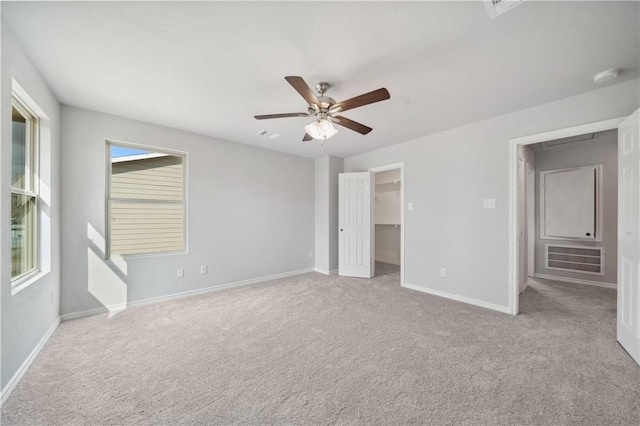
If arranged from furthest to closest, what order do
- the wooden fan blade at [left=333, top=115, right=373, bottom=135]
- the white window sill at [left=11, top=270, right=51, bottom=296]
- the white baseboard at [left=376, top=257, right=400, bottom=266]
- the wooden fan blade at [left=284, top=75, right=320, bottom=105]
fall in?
the white baseboard at [left=376, top=257, right=400, bottom=266] < the wooden fan blade at [left=333, top=115, right=373, bottom=135] < the white window sill at [left=11, top=270, right=51, bottom=296] < the wooden fan blade at [left=284, top=75, right=320, bottom=105]

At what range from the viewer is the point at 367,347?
2.22 m

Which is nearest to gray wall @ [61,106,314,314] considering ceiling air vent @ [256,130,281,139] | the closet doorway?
ceiling air vent @ [256,130,281,139]

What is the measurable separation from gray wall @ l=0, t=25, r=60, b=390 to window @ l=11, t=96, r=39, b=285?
0.30 ft

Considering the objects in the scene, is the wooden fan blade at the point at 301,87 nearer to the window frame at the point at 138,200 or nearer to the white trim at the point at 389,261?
the window frame at the point at 138,200

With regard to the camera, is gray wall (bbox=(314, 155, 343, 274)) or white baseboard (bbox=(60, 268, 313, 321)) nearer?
white baseboard (bbox=(60, 268, 313, 321))

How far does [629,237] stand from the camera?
81.5 inches

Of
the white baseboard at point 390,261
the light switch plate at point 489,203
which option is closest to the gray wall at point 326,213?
the white baseboard at point 390,261

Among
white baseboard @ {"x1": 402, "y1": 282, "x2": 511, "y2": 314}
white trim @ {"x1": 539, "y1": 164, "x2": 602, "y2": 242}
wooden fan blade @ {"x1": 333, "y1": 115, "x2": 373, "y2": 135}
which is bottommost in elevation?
white baseboard @ {"x1": 402, "y1": 282, "x2": 511, "y2": 314}

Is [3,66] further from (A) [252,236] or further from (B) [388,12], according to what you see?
(A) [252,236]

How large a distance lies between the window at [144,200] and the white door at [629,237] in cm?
Answer: 485

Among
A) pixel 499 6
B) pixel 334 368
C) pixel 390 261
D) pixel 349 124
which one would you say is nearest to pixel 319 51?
pixel 349 124

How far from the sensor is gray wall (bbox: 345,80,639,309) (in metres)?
2.61

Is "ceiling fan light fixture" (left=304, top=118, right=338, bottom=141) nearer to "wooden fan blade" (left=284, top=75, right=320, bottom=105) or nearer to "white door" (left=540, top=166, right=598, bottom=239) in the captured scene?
"wooden fan blade" (left=284, top=75, right=320, bottom=105)

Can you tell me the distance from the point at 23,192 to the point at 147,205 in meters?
1.34
